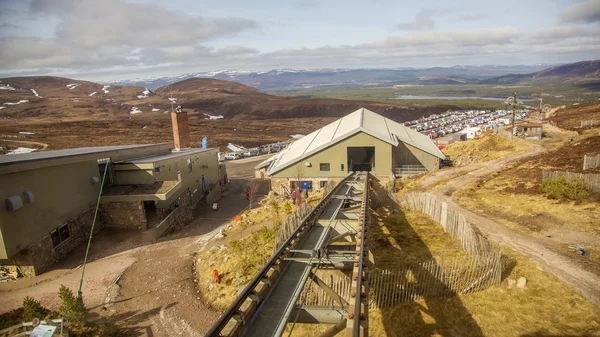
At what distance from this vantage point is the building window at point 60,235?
22609 mm

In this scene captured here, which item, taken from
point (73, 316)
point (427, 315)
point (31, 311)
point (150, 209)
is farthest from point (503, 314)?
point (150, 209)

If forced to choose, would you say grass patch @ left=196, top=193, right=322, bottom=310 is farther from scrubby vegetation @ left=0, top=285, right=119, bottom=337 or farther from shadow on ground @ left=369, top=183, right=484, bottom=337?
shadow on ground @ left=369, top=183, right=484, bottom=337

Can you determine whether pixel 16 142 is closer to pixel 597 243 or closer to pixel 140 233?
pixel 140 233

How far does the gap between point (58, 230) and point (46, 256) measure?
2.10m

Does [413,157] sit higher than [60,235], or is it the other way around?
[413,157]

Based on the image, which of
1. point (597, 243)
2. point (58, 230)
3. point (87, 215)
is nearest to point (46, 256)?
point (58, 230)

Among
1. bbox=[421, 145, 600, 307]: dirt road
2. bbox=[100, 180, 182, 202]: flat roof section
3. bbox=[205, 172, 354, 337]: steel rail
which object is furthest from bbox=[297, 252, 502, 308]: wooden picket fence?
bbox=[100, 180, 182, 202]: flat roof section

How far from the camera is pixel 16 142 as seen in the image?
80.8 m

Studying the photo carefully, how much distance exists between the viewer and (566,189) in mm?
22828

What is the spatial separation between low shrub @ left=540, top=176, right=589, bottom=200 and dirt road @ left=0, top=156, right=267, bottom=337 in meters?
22.6

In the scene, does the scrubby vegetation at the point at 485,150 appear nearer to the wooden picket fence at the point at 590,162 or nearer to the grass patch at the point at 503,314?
the wooden picket fence at the point at 590,162

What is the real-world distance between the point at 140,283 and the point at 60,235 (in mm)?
8497

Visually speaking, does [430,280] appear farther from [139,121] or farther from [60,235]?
[139,121]

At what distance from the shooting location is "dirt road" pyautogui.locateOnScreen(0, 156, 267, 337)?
1579 centimetres
